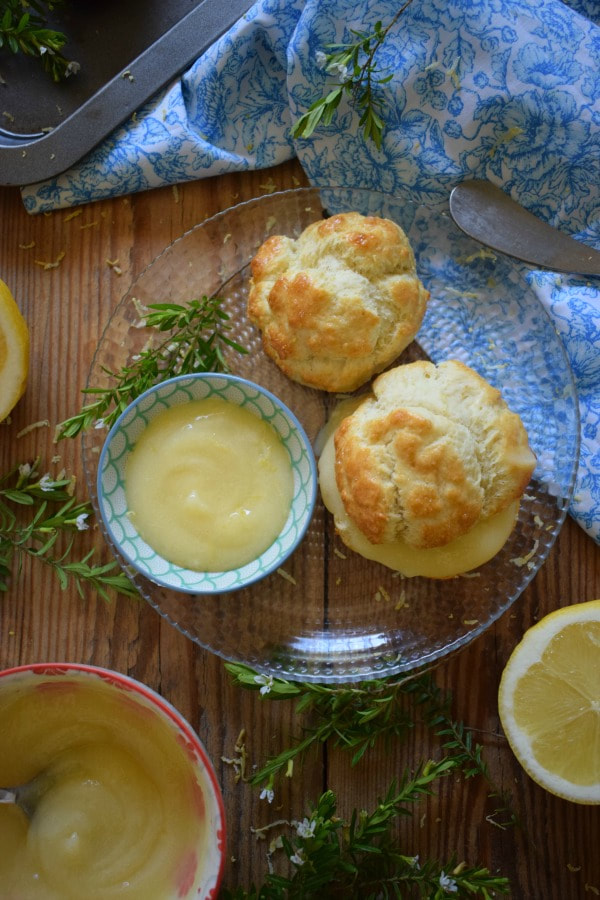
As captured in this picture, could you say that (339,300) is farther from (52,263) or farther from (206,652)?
(206,652)

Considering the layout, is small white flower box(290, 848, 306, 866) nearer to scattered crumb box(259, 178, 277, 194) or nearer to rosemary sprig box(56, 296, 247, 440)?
rosemary sprig box(56, 296, 247, 440)

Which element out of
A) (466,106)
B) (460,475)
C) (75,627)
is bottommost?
(75,627)

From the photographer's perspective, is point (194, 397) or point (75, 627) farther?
point (75, 627)

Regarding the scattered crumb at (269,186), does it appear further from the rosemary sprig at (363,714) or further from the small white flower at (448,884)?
the small white flower at (448,884)

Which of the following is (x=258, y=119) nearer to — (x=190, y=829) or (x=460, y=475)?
(x=460, y=475)

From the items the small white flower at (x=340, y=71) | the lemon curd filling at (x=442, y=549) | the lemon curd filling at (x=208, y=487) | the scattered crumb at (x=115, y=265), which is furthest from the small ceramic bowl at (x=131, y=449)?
the small white flower at (x=340, y=71)

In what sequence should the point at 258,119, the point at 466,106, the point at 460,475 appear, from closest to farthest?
1. the point at 460,475
2. the point at 466,106
3. the point at 258,119

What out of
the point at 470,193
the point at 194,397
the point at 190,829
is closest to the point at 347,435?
the point at 194,397
